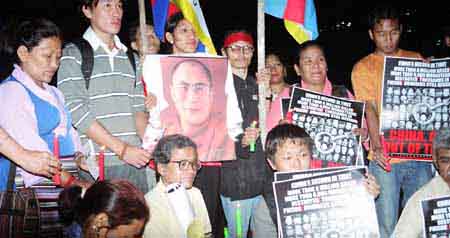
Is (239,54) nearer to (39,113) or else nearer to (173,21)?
(173,21)

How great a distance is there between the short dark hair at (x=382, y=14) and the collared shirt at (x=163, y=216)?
2.14m

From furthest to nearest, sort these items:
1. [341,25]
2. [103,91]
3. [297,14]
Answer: [341,25], [297,14], [103,91]

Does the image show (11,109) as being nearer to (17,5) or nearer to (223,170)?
(223,170)

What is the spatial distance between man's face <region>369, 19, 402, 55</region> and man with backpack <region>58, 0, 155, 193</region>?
2.04 meters

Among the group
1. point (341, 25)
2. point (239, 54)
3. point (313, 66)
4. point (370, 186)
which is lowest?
point (370, 186)

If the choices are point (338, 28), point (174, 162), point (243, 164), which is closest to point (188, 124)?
point (174, 162)

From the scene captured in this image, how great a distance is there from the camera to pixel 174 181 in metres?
4.00

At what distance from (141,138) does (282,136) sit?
988mm

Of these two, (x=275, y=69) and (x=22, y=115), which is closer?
(x=22, y=115)

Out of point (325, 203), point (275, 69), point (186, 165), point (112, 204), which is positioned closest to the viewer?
point (112, 204)

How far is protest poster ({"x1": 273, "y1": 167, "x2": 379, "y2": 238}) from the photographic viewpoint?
3604mm

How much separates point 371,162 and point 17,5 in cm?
432

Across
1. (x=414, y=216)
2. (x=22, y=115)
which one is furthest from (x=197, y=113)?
(x=414, y=216)

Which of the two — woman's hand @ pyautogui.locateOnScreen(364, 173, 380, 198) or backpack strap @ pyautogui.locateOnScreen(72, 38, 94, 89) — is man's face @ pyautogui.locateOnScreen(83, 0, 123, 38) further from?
woman's hand @ pyautogui.locateOnScreen(364, 173, 380, 198)
